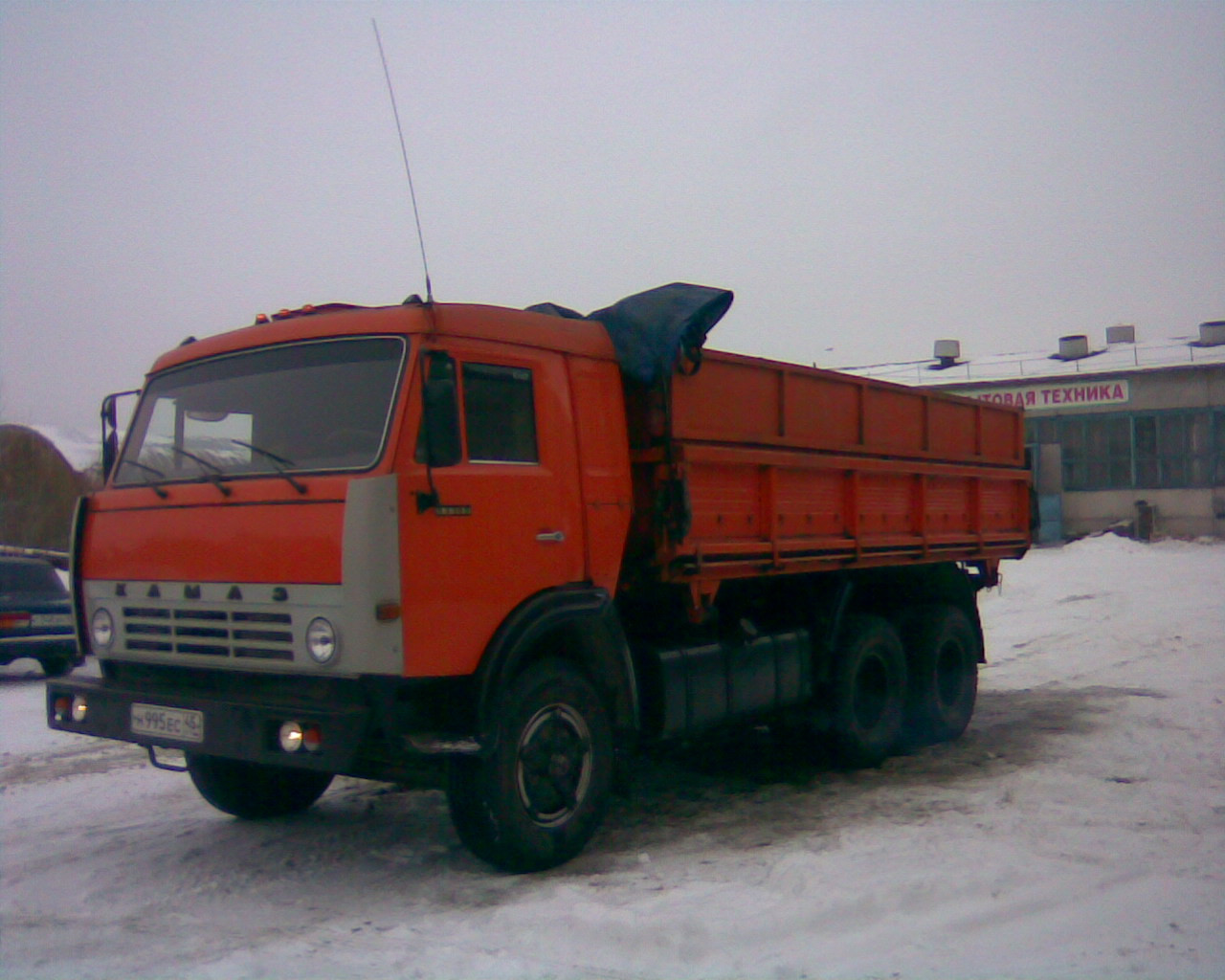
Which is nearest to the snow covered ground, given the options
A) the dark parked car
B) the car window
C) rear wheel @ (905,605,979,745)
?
rear wheel @ (905,605,979,745)

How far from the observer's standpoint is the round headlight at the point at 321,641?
4.80 metres

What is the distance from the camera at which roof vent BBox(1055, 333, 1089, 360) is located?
119 ft

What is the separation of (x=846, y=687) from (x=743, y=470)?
1.97m

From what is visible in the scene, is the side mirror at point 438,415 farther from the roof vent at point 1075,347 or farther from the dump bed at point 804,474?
the roof vent at point 1075,347

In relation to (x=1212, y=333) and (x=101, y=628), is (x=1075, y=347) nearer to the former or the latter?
(x=1212, y=333)

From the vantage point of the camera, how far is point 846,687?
7.95m

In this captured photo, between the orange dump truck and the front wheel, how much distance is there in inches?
0.5

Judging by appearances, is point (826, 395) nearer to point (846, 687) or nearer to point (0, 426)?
point (846, 687)

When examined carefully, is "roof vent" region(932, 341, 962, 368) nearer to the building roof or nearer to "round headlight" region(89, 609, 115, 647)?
the building roof

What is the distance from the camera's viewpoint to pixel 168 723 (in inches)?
204

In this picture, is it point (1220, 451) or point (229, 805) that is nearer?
point (229, 805)

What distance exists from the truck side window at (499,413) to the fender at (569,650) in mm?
694

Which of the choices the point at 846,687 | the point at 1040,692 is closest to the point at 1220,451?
the point at 1040,692

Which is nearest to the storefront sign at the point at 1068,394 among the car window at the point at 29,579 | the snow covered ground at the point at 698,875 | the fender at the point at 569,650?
the car window at the point at 29,579
